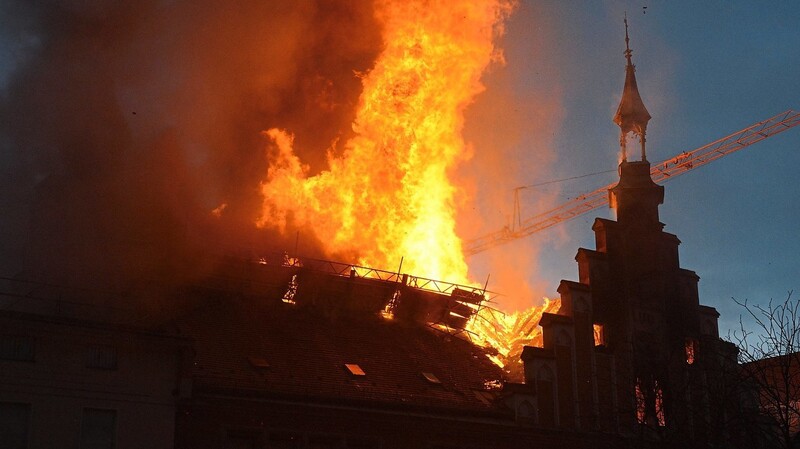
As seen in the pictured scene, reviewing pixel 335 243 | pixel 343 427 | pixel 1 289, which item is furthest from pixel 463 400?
pixel 1 289

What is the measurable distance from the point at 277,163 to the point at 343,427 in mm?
20144

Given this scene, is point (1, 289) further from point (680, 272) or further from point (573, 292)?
point (680, 272)

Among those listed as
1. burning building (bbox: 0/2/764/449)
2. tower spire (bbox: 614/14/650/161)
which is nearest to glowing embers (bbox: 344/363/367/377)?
burning building (bbox: 0/2/764/449)

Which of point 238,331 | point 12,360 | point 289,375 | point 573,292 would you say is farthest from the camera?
point 573,292

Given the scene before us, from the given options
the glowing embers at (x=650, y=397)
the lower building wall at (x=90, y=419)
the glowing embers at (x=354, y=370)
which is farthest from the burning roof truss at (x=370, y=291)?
the lower building wall at (x=90, y=419)

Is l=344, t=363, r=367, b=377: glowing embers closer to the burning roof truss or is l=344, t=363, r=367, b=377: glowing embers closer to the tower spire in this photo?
the burning roof truss

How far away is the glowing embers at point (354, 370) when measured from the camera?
146 feet

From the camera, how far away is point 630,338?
1984 inches

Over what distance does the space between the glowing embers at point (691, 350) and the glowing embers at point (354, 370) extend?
1650cm

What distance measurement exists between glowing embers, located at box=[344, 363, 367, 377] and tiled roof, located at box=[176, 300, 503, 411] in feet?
0.48

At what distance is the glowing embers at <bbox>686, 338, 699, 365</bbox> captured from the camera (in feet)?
170

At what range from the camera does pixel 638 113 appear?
188 ft

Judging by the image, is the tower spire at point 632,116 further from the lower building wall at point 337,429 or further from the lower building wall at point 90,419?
the lower building wall at point 90,419

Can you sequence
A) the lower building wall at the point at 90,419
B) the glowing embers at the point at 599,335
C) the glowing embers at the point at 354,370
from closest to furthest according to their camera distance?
the lower building wall at the point at 90,419
the glowing embers at the point at 354,370
the glowing embers at the point at 599,335
